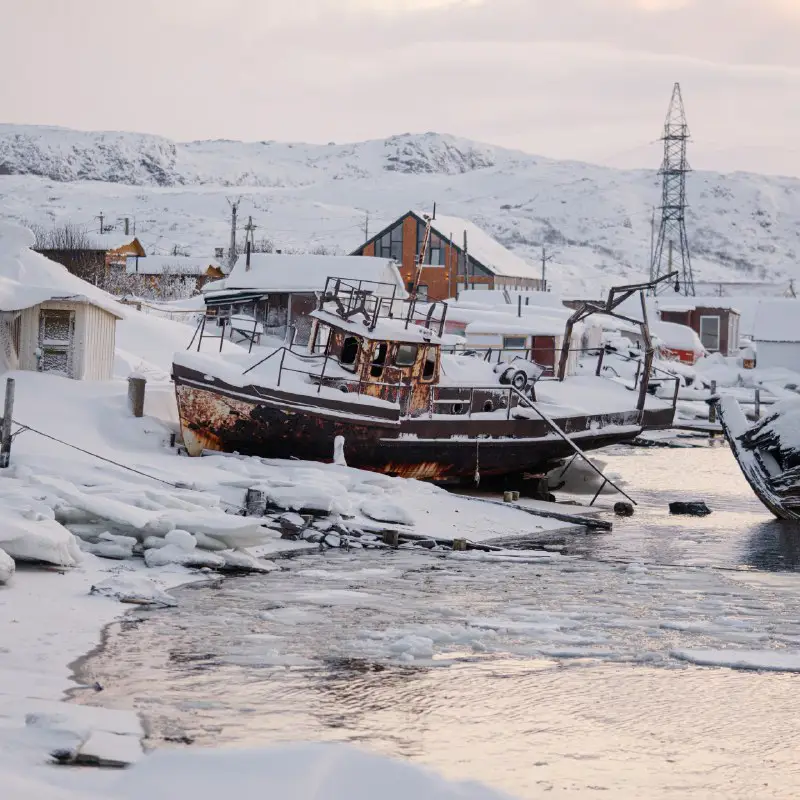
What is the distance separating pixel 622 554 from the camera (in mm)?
17875

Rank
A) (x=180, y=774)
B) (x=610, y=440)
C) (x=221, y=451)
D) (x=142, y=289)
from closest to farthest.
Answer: (x=180, y=774) → (x=221, y=451) → (x=610, y=440) → (x=142, y=289)

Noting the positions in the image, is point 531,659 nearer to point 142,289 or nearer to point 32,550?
point 32,550

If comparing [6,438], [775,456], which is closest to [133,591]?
[6,438]

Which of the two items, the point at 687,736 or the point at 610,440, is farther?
the point at 610,440

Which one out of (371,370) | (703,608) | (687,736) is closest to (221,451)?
(371,370)

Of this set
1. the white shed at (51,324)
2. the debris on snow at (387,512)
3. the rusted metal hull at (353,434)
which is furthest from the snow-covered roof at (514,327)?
the debris on snow at (387,512)

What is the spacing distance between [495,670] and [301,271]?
125 ft

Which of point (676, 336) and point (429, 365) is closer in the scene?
point (429, 365)

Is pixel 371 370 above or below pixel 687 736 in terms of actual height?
above

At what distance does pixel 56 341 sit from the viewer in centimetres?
2317

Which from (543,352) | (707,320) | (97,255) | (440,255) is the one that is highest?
(440,255)

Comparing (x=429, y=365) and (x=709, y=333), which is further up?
(x=709, y=333)

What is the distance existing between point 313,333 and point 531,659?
1364cm

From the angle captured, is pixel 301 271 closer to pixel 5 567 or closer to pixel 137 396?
pixel 137 396
